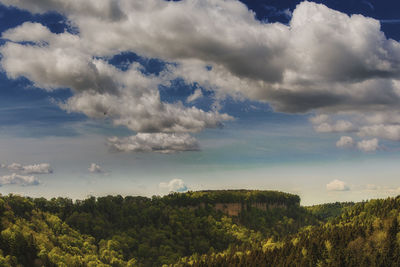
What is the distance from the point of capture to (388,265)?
7840 inches

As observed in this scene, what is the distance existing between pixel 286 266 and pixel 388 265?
5056 cm

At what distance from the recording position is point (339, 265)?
654 ft

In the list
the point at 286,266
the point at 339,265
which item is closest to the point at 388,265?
the point at 339,265

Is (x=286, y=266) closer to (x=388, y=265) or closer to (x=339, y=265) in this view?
(x=339, y=265)

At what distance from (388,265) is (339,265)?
24280 mm

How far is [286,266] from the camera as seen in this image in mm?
199500

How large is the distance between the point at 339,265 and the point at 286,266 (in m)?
26.3
